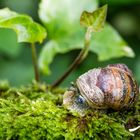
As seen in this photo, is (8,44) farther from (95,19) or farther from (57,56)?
(95,19)

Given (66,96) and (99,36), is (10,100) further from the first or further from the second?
(99,36)

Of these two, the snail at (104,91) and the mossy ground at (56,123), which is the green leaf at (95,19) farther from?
the mossy ground at (56,123)

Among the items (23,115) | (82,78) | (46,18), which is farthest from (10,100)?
(46,18)

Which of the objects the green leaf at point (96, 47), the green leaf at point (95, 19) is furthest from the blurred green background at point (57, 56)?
the green leaf at point (95, 19)

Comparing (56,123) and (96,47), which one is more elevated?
(56,123)

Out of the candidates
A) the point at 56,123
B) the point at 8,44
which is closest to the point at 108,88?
the point at 56,123
